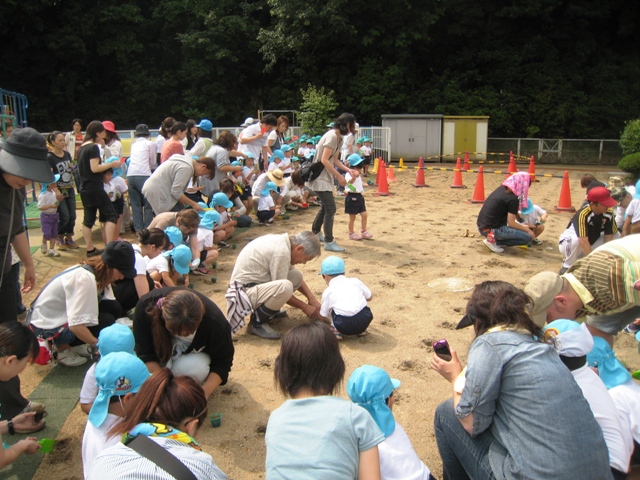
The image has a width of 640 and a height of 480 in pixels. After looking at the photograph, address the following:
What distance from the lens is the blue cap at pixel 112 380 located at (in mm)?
2734

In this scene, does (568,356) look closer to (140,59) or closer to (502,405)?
(502,405)

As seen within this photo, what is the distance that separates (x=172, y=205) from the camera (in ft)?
22.6

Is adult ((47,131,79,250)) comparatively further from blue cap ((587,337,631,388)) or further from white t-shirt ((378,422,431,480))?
blue cap ((587,337,631,388))

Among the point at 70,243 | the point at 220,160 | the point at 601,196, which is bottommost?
the point at 70,243

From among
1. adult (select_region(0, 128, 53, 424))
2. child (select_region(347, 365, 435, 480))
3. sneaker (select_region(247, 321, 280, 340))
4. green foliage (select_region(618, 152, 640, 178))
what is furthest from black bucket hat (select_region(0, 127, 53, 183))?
green foliage (select_region(618, 152, 640, 178))

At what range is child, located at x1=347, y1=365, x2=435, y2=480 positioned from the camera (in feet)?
8.17

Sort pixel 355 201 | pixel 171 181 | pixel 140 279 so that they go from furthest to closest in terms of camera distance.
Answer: pixel 355 201 → pixel 171 181 → pixel 140 279

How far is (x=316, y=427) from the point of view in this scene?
2.04 m

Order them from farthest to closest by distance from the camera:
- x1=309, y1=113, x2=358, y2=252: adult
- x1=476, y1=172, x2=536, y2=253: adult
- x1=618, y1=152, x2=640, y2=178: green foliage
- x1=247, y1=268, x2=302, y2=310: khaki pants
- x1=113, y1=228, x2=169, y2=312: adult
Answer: x1=618, y1=152, x2=640, y2=178: green foliage, x1=476, y1=172, x2=536, y2=253: adult, x1=309, y1=113, x2=358, y2=252: adult, x1=247, y1=268, x2=302, y2=310: khaki pants, x1=113, y1=228, x2=169, y2=312: adult

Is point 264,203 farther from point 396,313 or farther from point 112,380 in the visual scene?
point 112,380

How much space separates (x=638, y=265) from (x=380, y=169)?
987 cm

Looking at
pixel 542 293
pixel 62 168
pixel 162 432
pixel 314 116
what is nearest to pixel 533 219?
pixel 542 293

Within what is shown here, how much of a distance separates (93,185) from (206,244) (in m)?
1.55

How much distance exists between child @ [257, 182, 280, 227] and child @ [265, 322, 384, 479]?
7398mm
